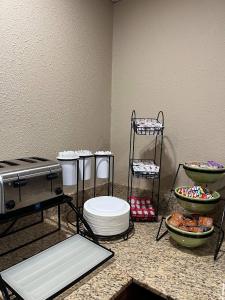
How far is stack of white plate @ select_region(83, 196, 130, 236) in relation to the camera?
3.30 ft

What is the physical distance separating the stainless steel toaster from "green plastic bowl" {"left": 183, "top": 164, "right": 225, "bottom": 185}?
0.57 m

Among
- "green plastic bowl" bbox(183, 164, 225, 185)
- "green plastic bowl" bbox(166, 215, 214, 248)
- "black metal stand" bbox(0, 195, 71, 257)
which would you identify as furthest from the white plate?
"green plastic bowl" bbox(183, 164, 225, 185)

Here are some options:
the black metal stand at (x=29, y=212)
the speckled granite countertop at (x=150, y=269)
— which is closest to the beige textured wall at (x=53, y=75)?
the black metal stand at (x=29, y=212)

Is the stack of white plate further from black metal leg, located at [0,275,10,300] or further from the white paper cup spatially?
black metal leg, located at [0,275,10,300]

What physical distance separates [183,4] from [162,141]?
697 mm

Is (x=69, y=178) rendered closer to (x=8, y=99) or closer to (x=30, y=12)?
(x=8, y=99)

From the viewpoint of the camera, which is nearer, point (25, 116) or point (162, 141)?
point (25, 116)

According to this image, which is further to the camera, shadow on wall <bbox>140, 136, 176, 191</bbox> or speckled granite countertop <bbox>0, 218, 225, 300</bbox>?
shadow on wall <bbox>140, 136, 176, 191</bbox>

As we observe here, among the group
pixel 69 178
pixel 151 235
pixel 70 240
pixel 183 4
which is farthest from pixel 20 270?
pixel 183 4

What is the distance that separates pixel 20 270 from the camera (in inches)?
30.5

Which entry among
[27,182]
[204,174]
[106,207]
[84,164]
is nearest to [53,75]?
[84,164]

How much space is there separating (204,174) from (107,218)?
1.49 feet

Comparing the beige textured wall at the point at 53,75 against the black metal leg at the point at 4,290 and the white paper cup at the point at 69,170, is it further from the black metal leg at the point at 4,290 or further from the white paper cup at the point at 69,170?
the black metal leg at the point at 4,290

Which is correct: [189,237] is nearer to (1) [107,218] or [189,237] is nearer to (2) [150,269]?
(2) [150,269]
